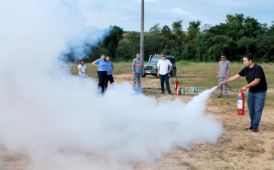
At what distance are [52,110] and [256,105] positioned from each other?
469cm

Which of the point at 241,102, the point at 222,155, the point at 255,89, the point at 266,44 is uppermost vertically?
the point at 266,44

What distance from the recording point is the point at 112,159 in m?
4.99

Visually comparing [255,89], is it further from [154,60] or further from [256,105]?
[154,60]

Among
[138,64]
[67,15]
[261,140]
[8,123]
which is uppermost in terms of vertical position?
[67,15]

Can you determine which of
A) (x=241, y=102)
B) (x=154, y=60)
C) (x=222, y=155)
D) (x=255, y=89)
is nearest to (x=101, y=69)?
(x=241, y=102)

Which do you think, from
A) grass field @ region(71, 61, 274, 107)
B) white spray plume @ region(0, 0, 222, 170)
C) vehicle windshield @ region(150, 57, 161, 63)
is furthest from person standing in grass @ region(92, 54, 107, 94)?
vehicle windshield @ region(150, 57, 161, 63)

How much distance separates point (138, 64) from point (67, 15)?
27.7 ft

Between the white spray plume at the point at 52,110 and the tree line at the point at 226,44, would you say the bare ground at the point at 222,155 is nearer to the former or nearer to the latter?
the white spray plume at the point at 52,110

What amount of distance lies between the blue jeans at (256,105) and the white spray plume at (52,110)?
4.26 feet

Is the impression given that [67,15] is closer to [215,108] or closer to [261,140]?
[261,140]

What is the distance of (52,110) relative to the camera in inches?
228

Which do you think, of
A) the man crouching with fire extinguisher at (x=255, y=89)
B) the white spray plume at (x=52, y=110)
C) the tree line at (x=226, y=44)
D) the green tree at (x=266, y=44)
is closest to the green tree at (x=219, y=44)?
the tree line at (x=226, y=44)

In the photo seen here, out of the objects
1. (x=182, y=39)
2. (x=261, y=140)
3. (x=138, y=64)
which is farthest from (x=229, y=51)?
(x=261, y=140)

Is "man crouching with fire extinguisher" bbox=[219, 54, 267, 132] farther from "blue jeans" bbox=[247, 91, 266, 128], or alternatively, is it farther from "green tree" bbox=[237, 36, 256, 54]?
"green tree" bbox=[237, 36, 256, 54]
